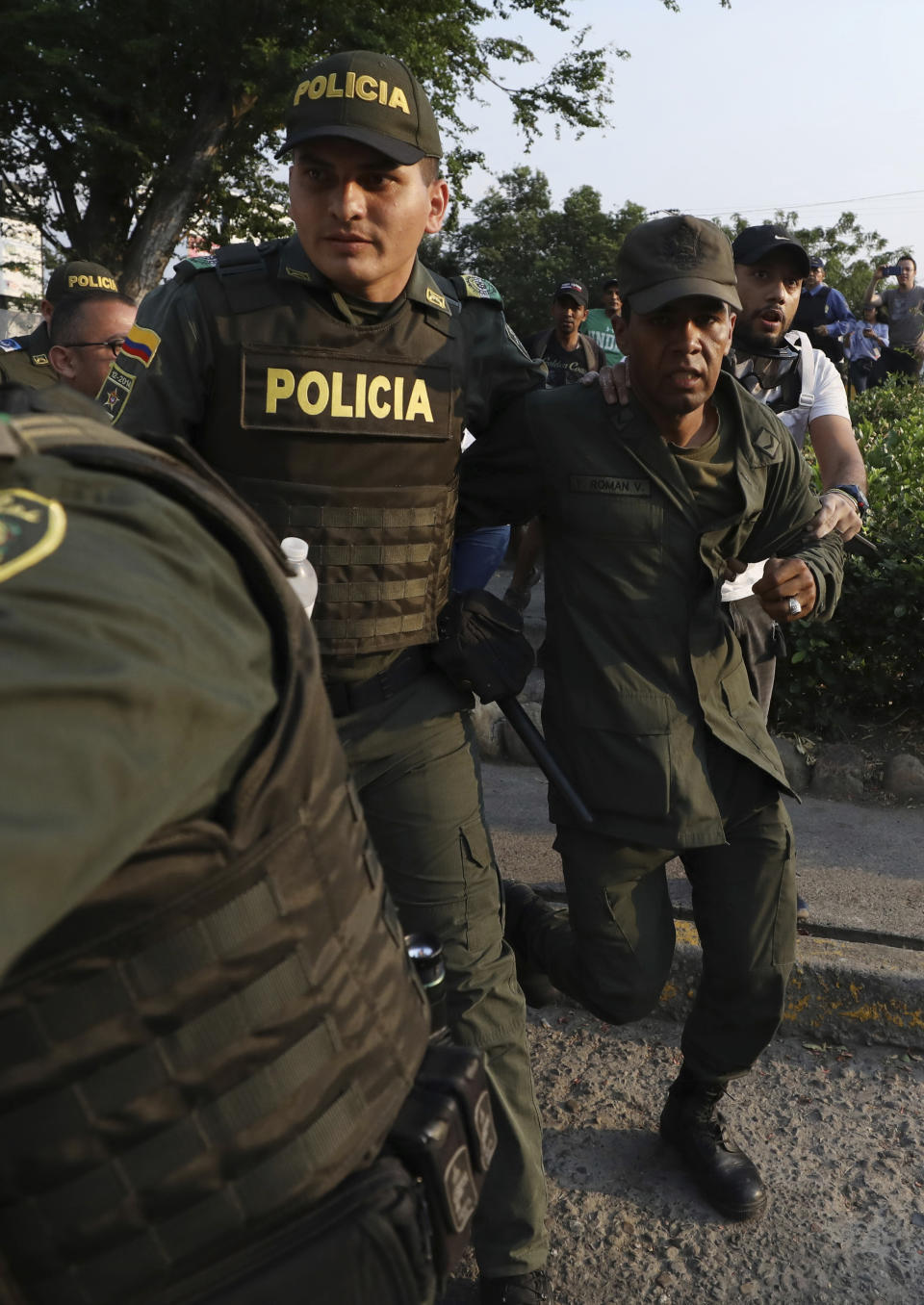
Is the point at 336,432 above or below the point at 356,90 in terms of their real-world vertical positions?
below

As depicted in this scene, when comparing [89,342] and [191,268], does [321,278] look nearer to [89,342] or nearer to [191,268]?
[191,268]

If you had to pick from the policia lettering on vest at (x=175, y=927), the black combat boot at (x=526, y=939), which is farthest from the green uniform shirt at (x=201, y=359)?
the policia lettering on vest at (x=175, y=927)

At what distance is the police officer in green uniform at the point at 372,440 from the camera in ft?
7.90

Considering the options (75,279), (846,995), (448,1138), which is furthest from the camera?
(75,279)

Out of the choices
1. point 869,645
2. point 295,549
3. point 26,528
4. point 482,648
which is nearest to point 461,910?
point 482,648

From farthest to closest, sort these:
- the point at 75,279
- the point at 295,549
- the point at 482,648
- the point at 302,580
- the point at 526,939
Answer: the point at 75,279, the point at 526,939, the point at 482,648, the point at 295,549, the point at 302,580

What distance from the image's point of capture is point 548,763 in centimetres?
276

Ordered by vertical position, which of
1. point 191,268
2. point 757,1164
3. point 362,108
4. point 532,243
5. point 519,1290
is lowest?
point 757,1164

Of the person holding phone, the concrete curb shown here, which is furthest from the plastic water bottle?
the person holding phone

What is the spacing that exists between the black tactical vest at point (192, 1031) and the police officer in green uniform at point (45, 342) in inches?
168

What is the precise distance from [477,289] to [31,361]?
10.7ft

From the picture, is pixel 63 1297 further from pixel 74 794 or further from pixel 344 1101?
pixel 74 794

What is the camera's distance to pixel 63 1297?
1104 millimetres

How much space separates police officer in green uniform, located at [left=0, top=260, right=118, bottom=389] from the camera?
511 cm
